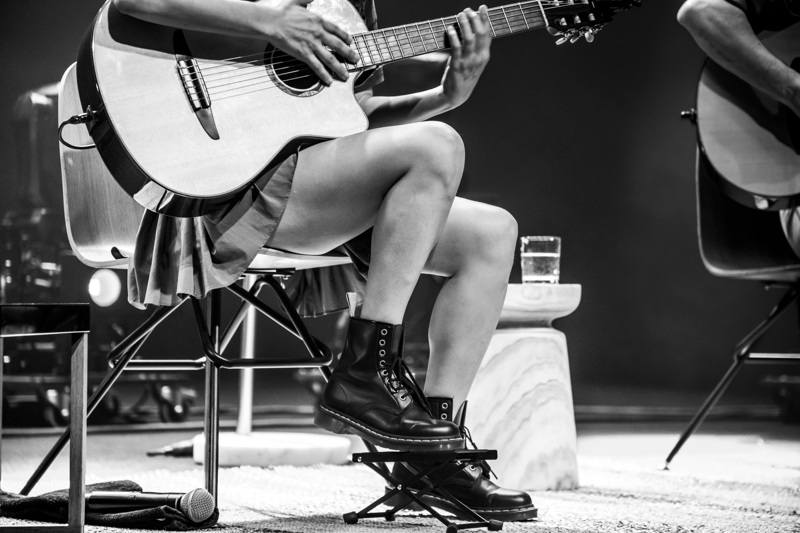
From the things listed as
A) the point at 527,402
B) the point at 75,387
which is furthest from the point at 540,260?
the point at 75,387

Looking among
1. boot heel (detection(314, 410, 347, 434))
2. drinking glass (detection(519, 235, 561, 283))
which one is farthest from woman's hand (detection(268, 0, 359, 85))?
drinking glass (detection(519, 235, 561, 283))

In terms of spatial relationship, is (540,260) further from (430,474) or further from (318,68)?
(318,68)

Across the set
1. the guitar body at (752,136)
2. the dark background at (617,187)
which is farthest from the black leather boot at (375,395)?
the dark background at (617,187)

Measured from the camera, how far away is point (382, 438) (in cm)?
120

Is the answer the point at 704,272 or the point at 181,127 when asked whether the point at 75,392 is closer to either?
the point at 181,127

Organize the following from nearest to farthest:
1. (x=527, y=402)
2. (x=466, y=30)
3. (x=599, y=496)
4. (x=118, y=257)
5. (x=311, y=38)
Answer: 1. (x=311, y=38)
2. (x=466, y=30)
3. (x=118, y=257)
4. (x=599, y=496)
5. (x=527, y=402)

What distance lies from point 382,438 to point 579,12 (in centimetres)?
83

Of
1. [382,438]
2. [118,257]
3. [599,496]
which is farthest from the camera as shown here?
[599,496]

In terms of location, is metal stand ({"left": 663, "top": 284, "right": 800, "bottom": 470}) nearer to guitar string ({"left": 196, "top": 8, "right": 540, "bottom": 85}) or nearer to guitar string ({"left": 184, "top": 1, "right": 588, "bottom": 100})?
guitar string ({"left": 184, "top": 1, "right": 588, "bottom": 100})

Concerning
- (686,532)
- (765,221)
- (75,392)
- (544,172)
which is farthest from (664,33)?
(75,392)

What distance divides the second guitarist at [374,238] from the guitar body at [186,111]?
0.11ft

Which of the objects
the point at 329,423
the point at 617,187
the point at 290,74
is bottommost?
the point at 329,423

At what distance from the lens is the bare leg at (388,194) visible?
1250mm

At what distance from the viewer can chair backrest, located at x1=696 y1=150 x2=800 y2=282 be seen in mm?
2230
